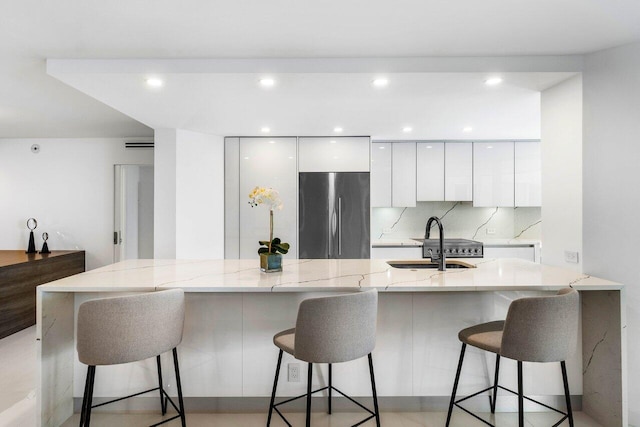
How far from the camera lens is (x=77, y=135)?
4648 mm

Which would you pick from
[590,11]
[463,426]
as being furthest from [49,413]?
[590,11]

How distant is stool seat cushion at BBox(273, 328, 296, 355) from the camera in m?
1.76

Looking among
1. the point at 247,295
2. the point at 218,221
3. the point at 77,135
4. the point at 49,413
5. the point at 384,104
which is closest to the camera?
the point at 49,413

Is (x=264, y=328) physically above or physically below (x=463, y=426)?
above

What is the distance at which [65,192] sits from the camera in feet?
15.7

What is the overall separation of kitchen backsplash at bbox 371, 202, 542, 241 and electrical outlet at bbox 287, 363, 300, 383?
2.83 meters

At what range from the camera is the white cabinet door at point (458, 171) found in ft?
14.9

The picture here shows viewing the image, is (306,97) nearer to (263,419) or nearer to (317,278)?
(317,278)

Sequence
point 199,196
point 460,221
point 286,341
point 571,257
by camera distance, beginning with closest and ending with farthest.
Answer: point 286,341, point 571,257, point 199,196, point 460,221

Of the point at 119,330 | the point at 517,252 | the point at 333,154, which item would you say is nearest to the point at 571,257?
the point at 517,252

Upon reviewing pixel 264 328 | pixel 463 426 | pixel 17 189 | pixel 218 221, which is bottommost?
pixel 463 426

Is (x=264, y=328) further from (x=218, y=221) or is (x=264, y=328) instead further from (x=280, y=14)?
(x=218, y=221)

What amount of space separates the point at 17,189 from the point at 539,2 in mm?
6089

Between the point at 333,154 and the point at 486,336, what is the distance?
2.83 meters
